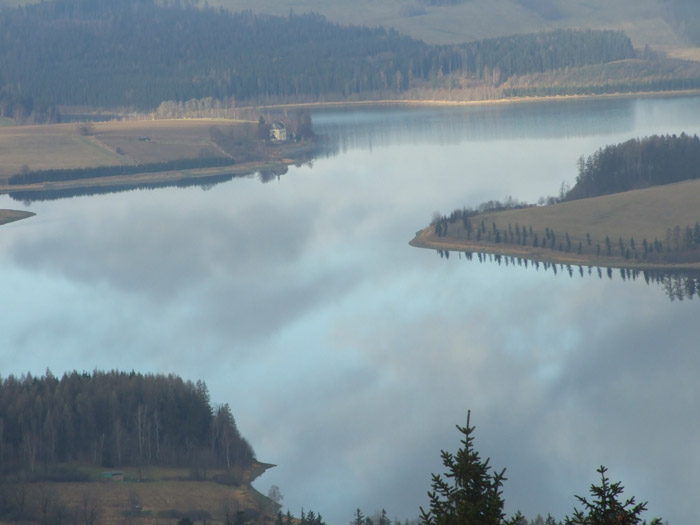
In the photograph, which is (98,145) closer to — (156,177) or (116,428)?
(156,177)

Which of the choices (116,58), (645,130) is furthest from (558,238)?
(116,58)

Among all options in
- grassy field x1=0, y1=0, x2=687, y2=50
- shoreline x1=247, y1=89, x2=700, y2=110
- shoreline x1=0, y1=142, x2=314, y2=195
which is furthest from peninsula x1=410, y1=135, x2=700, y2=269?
grassy field x1=0, y1=0, x2=687, y2=50

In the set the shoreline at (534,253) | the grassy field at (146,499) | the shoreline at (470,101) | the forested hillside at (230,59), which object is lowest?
the grassy field at (146,499)

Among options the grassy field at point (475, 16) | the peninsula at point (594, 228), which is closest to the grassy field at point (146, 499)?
the peninsula at point (594, 228)

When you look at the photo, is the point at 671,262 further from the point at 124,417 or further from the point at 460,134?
the point at 460,134

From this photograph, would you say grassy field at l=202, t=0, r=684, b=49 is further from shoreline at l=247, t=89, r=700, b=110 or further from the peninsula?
the peninsula

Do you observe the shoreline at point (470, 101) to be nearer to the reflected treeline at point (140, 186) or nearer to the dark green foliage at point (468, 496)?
the reflected treeline at point (140, 186)
